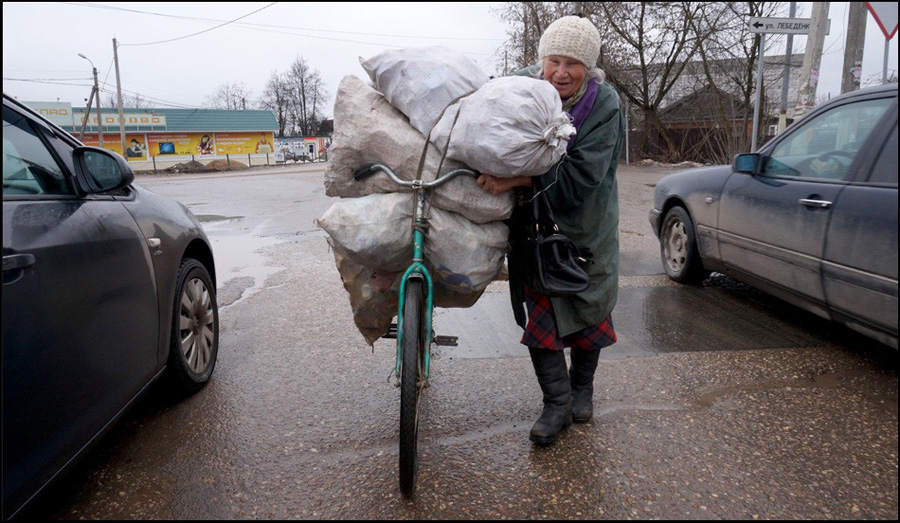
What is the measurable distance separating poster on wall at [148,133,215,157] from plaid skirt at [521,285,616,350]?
51.6 metres

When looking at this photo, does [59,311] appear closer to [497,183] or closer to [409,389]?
[409,389]

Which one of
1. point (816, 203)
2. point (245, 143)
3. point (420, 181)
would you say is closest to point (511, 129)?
point (420, 181)

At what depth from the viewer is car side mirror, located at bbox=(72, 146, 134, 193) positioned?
2609 mm

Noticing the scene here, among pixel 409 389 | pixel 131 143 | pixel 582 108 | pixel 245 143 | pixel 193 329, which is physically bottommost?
pixel 193 329

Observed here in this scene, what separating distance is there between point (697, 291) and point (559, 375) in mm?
3002

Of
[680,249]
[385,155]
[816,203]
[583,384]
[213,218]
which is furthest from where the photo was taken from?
[213,218]

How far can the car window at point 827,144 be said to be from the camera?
9.57 feet

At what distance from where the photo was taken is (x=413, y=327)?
90.7 inches

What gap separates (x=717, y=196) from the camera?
4738 mm

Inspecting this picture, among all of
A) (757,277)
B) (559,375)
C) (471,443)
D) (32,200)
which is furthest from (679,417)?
(32,200)

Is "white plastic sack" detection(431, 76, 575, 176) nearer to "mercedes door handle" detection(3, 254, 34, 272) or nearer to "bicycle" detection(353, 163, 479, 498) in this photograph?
"bicycle" detection(353, 163, 479, 498)

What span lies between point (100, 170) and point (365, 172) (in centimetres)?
123

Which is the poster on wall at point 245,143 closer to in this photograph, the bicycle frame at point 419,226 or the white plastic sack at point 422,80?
the white plastic sack at point 422,80

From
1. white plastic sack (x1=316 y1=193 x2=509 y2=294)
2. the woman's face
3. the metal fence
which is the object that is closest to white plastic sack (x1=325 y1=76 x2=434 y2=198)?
white plastic sack (x1=316 y1=193 x2=509 y2=294)
